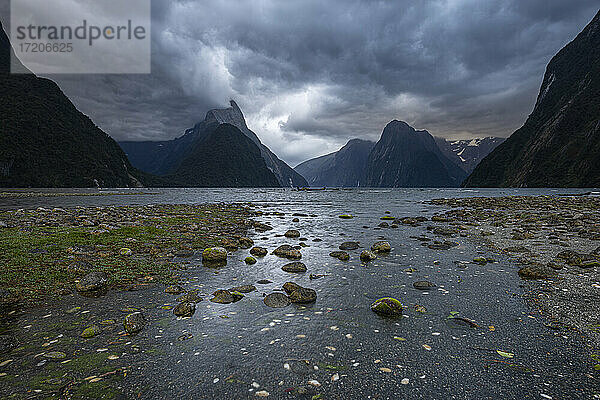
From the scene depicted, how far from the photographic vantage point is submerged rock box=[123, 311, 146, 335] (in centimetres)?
667

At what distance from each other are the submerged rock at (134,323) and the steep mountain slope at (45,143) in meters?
184

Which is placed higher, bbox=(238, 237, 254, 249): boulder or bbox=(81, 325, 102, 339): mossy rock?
bbox=(81, 325, 102, 339): mossy rock

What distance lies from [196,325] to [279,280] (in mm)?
4217

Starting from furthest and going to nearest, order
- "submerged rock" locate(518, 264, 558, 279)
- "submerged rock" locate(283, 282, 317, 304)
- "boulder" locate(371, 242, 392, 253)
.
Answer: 1. "boulder" locate(371, 242, 392, 253)
2. "submerged rock" locate(518, 264, 558, 279)
3. "submerged rock" locate(283, 282, 317, 304)

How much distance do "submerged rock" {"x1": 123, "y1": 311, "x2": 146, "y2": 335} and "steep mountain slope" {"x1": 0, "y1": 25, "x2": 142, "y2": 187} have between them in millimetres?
184268

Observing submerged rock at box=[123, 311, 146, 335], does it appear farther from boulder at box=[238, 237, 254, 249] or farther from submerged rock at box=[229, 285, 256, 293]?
boulder at box=[238, 237, 254, 249]

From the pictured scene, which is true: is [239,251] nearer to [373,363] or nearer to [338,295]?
[338,295]

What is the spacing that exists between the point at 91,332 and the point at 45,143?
210 m

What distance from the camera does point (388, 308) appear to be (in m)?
7.90

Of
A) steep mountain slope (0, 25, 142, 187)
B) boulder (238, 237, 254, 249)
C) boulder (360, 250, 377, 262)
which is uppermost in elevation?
steep mountain slope (0, 25, 142, 187)

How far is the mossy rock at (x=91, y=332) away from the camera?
6384mm

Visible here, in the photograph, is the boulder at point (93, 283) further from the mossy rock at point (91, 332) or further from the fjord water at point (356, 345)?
the mossy rock at point (91, 332)

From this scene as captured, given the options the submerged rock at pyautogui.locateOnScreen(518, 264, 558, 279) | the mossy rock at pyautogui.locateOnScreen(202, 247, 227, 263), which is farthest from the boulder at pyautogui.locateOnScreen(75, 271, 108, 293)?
Result: the submerged rock at pyautogui.locateOnScreen(518, 264, 558, 279)

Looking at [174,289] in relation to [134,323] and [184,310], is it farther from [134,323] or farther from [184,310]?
[134,323]
